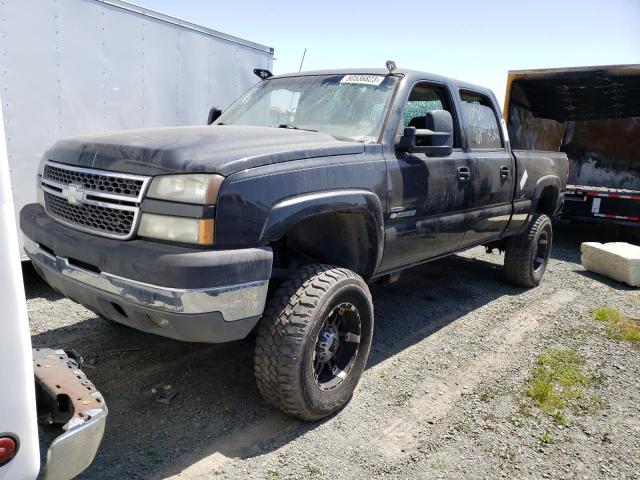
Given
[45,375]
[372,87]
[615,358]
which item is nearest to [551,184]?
[615,358]

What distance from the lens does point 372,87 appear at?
365 cm

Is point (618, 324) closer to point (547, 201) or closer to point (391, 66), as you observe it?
point (547, 201)

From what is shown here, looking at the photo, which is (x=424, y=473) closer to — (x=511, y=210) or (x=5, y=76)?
(x=511, y=210)

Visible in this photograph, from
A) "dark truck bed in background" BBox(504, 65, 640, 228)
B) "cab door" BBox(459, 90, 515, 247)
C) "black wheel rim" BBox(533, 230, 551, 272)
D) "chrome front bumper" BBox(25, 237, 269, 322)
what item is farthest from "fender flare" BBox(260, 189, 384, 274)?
"dark truck bed in background" BBox(504, 65, 640, 228)

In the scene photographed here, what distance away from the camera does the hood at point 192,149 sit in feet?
8.01

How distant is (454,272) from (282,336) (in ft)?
14.0

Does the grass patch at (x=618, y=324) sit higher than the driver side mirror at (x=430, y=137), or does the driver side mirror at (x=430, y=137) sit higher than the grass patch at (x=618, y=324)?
the driver side mirror at (x=430, y=137)

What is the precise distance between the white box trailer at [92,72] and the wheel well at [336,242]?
271 cm

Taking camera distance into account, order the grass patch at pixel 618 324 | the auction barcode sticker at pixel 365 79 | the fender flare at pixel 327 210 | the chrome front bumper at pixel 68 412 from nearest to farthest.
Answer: the chrome front bumper at pixel 68 412 < the fender flare at pixel 327 210 < the auction barcode sticker at pixel 365 79 < the grass patch at pixel 618 324

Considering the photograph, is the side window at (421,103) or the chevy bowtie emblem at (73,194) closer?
the chevy bowtie emblem at (73,194)

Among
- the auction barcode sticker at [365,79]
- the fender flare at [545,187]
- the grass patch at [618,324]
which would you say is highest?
the auction barcode sticker at [365,79]

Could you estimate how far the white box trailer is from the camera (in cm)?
429

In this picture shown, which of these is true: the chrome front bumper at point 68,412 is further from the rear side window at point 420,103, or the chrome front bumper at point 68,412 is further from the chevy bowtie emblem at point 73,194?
the rear side window at point 420,103

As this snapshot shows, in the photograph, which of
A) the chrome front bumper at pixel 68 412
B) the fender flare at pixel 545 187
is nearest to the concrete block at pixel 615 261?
the fender flare at pixel 545 187
